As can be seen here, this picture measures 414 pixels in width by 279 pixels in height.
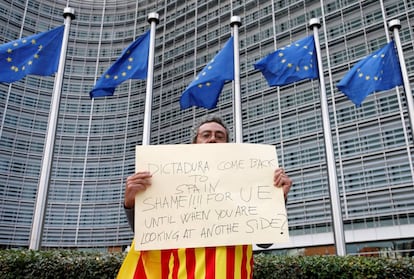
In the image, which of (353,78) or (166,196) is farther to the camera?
(353,78)

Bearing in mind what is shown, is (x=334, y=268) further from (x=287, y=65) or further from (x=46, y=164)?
(x=46, y=164)

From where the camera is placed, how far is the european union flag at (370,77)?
29.4 feet

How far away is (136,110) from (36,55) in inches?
1028

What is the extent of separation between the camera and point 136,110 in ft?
112

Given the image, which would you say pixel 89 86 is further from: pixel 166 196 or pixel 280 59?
pixel 166 196

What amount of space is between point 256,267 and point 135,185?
3903mm

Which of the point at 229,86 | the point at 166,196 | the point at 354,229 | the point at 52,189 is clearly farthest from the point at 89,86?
the point at 166,196

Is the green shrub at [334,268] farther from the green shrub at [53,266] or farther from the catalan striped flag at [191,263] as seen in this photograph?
the catalan striped flag at [191,263]

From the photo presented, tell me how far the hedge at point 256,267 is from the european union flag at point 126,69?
4.32 meters

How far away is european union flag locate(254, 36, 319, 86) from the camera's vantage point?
884 centimetres

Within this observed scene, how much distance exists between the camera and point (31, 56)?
26.9 ft

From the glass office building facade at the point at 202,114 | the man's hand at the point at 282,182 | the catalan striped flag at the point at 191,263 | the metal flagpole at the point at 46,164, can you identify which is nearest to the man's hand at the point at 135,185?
the catalan striped flag at the point at 191,263

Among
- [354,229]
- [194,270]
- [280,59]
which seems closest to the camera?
[194,270]

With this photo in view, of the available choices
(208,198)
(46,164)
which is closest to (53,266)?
(46,164)
